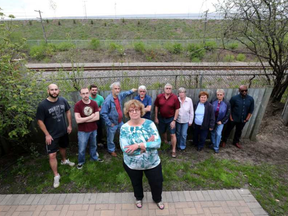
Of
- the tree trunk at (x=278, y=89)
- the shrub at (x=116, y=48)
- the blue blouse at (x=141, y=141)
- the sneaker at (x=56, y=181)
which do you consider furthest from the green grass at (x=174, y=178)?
the shrub at (x=116, y=48)

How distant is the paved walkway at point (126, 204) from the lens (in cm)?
306

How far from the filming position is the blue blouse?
2610 mm

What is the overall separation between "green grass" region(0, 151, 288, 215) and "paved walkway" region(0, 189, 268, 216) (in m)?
0.15

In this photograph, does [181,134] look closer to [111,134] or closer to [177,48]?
[111,134]

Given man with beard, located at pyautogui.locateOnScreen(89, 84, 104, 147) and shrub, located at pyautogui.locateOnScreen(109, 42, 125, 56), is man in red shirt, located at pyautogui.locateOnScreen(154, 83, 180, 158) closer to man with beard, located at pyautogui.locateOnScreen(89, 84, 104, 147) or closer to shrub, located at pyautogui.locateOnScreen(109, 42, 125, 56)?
man with beard, located at pyautogui.locateOnScreen(89, 84, 104, 147)

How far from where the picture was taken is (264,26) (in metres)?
5.75

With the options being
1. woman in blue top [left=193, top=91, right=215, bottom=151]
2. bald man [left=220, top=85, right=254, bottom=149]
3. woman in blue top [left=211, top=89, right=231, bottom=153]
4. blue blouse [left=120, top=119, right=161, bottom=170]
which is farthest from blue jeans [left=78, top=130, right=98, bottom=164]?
bald man [left=220, top=85, right=254, bottom=149]

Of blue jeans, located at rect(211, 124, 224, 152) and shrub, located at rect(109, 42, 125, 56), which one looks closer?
blue jeans, located at rect(211, 124, 224, 152)

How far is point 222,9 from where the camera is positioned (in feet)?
20.8

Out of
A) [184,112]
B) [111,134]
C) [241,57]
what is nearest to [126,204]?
[111,134]

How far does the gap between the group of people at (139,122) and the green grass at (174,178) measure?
0.90ft

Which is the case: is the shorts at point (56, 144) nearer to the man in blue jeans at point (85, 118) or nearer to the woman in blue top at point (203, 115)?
the man in blue jeans at point (85, 118)

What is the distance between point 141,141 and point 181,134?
2298 millimetres

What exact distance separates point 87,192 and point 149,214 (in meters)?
1.26
